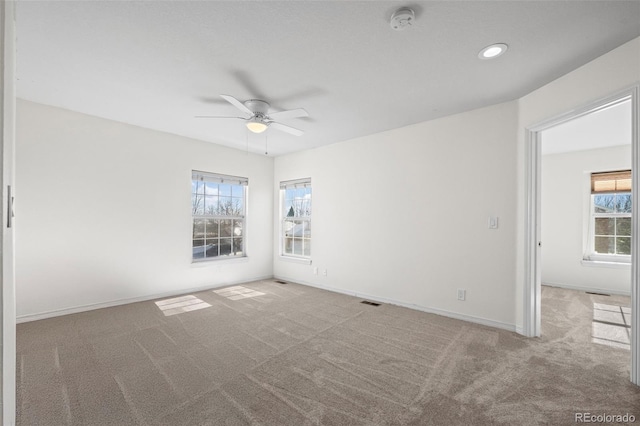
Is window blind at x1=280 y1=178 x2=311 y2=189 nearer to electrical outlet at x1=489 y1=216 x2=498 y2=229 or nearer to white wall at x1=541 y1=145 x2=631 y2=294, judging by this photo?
electrical outlet at x1=489 y1=216 x2=498 y2=229

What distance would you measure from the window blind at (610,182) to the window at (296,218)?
5.08 m

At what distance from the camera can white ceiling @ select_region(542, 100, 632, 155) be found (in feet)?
11.0

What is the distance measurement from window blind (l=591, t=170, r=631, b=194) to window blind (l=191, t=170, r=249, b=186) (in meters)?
6.27

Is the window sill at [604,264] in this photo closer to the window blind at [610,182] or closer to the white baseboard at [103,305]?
the window blind at [610,182]

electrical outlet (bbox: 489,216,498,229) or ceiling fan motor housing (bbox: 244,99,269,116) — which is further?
electrical outlet (bbox: 489,216,498,229)

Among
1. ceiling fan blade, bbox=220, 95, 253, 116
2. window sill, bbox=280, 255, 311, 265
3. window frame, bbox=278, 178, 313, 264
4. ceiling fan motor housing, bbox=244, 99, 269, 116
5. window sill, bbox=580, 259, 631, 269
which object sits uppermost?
ceiling fan motor housing, bbox=244, 99, 269, 116

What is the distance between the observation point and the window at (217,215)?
4621mm

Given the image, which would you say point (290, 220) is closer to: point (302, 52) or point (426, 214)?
point (426, 214)

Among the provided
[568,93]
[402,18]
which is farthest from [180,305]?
[568,93]

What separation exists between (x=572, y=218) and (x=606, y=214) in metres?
0.47

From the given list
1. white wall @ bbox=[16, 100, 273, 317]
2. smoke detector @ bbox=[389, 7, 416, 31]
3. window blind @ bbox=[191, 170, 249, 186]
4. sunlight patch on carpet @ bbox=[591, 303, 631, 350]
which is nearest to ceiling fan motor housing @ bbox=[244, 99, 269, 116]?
smoke detector @ bbox=[389, 7, 416, 31]

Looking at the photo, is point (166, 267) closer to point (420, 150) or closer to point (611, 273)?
point (420, 150)

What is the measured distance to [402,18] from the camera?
172cm

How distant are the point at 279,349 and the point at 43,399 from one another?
1.61m
